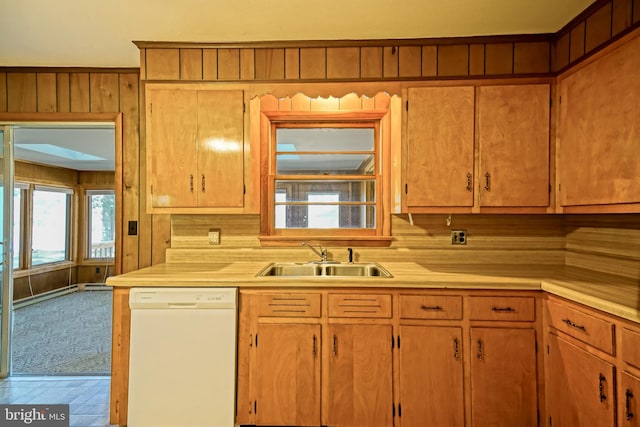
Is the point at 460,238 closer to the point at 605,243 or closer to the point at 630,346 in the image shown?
the point at 605,243

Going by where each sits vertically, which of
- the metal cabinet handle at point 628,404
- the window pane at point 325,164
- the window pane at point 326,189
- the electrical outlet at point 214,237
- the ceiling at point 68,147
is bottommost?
the metal cabinet handle at point 628,404

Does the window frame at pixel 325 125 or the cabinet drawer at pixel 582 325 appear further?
the window frame at pixel 325 125

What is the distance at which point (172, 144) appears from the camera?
2207 millimetres

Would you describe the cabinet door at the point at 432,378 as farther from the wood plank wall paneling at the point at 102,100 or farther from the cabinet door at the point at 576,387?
the wood plank wall paneling at the point at 102,100

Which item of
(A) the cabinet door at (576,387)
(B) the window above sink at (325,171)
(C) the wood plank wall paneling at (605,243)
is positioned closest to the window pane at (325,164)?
(B) the window above sink at (325,171)

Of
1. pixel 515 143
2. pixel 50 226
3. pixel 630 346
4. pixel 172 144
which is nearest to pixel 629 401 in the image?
pixel 630 346

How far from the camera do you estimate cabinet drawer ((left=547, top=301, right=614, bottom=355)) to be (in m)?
1.43

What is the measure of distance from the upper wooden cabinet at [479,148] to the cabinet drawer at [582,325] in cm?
69

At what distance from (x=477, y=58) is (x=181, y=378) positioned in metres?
2.63

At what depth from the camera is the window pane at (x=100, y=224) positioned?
21.5 feet

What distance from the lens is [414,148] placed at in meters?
2.17

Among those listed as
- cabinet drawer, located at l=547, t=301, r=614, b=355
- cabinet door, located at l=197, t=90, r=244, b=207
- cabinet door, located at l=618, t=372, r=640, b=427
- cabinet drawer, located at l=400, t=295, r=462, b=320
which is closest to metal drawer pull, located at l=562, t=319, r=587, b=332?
cabinet drawer, located at l=547, t=301, r=614, b=355

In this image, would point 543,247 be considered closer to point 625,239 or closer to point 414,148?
point 625,239

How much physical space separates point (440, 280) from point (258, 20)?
72.0 inches
